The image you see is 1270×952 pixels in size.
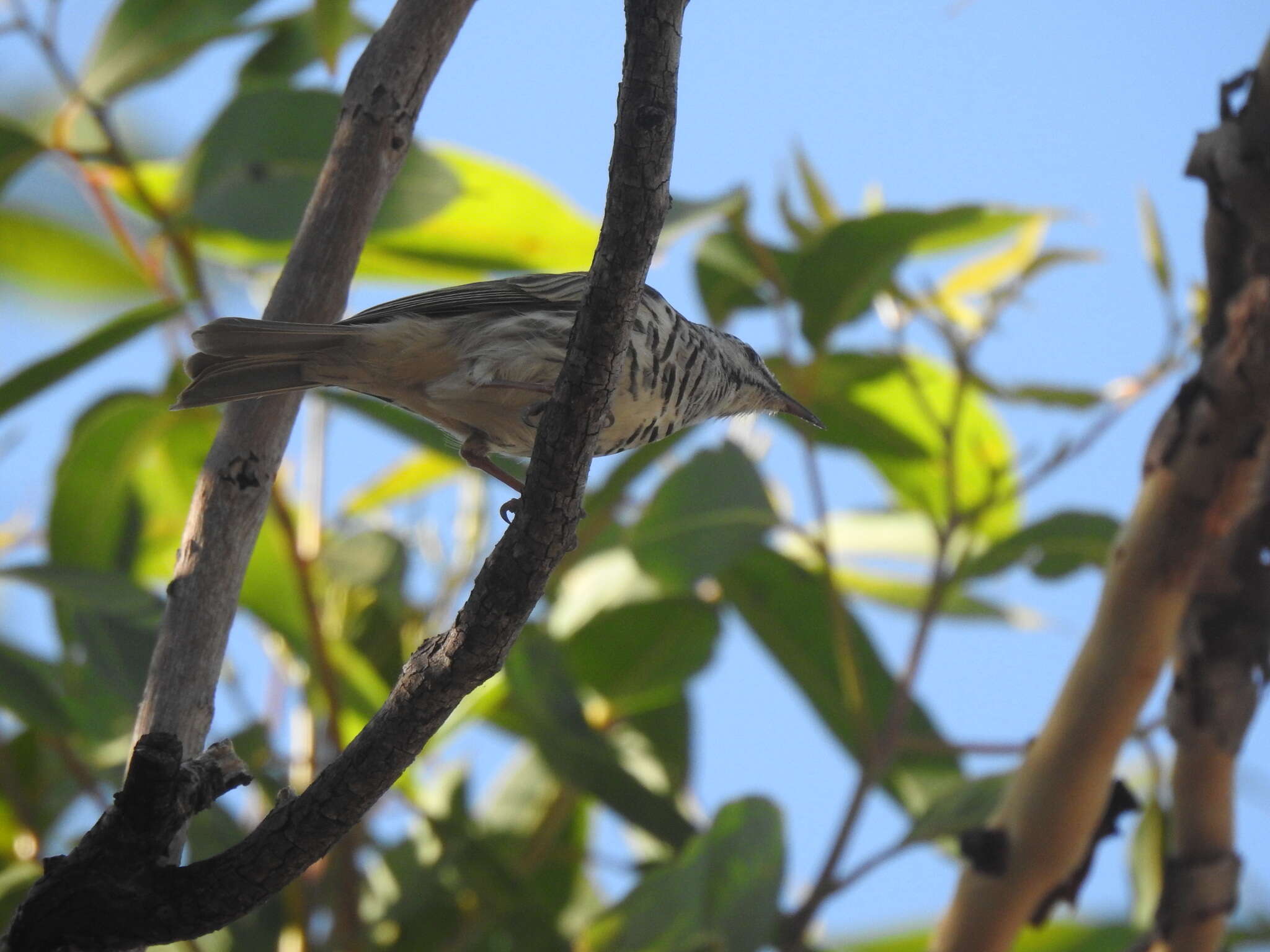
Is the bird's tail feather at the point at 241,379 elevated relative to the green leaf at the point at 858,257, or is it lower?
lower

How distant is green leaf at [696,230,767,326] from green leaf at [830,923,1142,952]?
211 cm

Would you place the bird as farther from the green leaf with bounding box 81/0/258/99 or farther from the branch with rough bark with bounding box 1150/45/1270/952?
the branch with rough bark with bounding box 1150/45/1270/952

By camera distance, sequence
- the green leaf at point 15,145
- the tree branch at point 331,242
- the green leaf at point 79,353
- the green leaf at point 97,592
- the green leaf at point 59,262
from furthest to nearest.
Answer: the green leaf at point 59,262, the green leaf at point 15,145, the green leaf at point 79,353, the green leaf at point 97,592, the tree branch at point 331,242

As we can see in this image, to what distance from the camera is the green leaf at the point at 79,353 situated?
10.3 ft

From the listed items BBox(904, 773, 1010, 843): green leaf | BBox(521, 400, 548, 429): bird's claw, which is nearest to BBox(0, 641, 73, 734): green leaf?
BBox(521, 400, 548, 429): bird's claw

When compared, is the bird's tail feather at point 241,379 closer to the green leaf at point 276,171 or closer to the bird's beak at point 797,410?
the green leaf at point 276,171

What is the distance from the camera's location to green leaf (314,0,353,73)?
3219 mm

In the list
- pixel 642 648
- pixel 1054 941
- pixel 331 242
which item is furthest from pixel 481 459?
pixel 1054 941

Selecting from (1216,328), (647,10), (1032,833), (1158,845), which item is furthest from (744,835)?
(647,10)

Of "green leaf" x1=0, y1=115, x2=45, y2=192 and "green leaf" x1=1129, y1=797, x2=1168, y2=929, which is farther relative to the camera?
"green leaf" x1=1129, y1=797, x2=1168, y2=929

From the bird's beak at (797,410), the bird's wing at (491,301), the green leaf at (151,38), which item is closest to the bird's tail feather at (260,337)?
the bird's wing at (491,301)

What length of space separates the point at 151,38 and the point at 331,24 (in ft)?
2.18

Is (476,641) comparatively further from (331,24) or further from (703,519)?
(331,24)

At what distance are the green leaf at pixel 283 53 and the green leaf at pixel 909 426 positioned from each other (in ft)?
5.74
